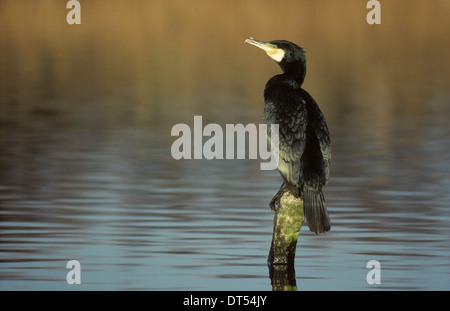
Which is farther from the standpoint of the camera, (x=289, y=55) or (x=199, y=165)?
(x=199, y=165)

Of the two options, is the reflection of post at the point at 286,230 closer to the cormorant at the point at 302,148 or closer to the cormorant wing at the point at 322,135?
the cormorant at the point at 302,148

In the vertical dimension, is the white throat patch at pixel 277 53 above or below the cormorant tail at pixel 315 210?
above

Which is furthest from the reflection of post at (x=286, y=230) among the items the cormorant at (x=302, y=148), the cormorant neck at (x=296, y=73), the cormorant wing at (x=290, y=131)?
the cormorant neck at (x=296, y=73)

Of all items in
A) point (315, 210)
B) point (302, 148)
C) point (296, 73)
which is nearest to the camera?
point (315, 210)

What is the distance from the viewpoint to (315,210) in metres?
9.00

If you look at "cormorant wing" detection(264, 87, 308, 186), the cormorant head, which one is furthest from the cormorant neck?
"cormorant wing" detection(264, 87, 308, 186)

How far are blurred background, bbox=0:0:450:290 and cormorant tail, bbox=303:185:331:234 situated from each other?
43cm

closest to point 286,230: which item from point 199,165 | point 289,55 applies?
point 289,55

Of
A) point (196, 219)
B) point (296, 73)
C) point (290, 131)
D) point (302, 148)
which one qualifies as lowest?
point (196, 219)

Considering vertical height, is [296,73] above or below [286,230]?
above

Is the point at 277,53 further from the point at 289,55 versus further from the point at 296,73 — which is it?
the point at 296,73

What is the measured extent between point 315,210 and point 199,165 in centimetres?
671

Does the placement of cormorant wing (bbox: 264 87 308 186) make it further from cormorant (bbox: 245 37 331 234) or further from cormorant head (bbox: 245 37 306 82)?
cormorant head (bbox: 245 37 306 82)

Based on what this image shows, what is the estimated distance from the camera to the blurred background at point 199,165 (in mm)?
9758
